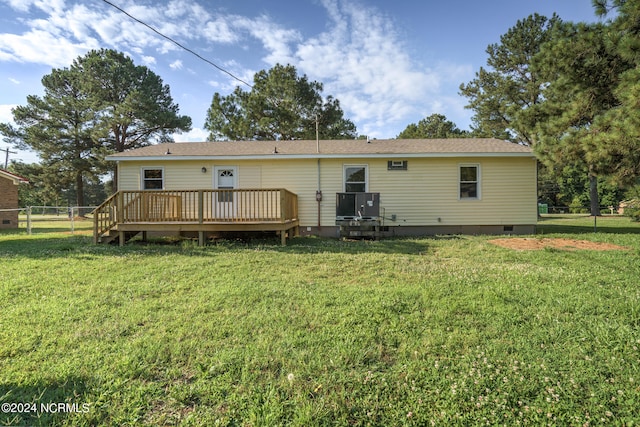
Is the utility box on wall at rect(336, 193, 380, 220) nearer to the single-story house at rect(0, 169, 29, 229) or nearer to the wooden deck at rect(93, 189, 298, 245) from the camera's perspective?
the wooden deck at rect(93, 189, 298, 245)

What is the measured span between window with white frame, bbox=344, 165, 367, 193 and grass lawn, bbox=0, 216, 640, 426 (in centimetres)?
527

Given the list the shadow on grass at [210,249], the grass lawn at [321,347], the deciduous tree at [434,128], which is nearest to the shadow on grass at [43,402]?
the grass lawn at [321,347]

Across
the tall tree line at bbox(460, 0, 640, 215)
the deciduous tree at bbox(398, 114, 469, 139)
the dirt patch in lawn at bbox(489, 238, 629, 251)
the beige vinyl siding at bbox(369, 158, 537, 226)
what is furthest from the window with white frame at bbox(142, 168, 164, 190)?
the deciduous tree at bbox(398, 114, 469, 139)

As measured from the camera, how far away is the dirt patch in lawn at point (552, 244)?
22.2 feet

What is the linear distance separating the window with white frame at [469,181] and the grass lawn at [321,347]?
5.12m

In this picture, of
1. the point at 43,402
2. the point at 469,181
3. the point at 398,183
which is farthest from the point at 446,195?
the point at 43,402

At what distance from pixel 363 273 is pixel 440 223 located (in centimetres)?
591

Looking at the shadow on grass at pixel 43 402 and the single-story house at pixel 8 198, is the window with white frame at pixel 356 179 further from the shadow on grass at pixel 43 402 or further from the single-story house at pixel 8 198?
the single-story house at pixel 8 198

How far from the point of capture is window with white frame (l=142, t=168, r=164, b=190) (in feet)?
32.2

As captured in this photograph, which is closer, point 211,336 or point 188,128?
point 211,336

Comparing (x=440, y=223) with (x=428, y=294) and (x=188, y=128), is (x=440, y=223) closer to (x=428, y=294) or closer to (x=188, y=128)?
(x=428, y=294)

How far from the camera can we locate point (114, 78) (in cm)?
2347

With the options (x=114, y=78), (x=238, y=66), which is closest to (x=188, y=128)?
(x=114, y=78)

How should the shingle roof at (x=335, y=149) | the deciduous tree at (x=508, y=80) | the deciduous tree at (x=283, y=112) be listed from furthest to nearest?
the deciduous tree at (x=283, y=112) → the deciduous tree at (x=508, y=80) → the shingle roof at (x=335, y=149)
